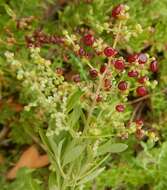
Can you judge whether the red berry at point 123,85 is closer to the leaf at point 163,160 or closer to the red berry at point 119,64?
the red berry at point 119,64

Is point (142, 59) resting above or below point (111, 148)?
above

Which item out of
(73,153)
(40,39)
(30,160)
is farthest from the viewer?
(30,160)

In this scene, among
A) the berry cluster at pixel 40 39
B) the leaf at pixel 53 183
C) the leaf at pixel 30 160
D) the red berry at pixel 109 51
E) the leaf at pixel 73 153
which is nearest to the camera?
the red berry at pixel 109 51

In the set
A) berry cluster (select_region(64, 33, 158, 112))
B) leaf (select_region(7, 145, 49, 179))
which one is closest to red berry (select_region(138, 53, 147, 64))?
berry cluster (select_region(64, 33, 158, 112))

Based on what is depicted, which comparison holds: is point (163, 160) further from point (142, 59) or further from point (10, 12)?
point (142, 59)

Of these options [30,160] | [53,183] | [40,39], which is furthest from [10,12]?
[53,183]

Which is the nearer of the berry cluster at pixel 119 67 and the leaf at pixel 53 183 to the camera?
the berry cluster at pixel 119 67

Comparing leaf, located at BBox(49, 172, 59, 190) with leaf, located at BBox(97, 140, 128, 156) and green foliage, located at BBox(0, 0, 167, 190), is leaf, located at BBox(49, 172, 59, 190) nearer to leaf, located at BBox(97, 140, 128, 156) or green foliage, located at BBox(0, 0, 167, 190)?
green foliage, located at BBox(0, 0, 167, 190)

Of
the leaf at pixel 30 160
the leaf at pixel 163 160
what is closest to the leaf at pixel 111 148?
the leaf at pixel 163 160
